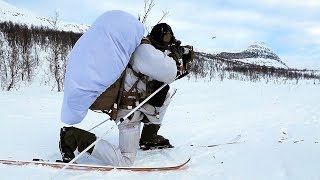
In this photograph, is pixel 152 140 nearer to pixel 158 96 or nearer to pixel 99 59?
pixel 158 96

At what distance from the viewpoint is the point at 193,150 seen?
13.2 ft

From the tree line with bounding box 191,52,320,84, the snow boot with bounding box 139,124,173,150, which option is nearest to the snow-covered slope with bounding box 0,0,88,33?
the tree line with bounding box 191,52,320,84

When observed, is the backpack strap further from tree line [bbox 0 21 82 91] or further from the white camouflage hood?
tree line [bbox 0 21 82 91]

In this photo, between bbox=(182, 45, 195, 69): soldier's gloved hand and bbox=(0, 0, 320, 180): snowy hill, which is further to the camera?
bbox=(182, 45, 195, 69): soldier's gloved hand

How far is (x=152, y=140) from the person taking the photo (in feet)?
13.8

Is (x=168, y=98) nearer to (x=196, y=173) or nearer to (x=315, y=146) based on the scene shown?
(x=196, y=173)

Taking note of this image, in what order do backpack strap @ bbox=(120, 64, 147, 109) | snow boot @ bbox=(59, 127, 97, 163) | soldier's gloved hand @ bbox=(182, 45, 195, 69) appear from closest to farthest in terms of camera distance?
snow boot @ bbox=(59, 127, 97, 163) < backpack strap @ bbox=(120, 64, 147, 109) < soldier's gloved hand @ bbox=(182, 45, 195, 69)

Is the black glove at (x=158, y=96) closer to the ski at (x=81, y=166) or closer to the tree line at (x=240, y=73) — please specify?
the ski at (x=81, y=166)

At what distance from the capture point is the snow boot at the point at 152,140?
4.20 metres

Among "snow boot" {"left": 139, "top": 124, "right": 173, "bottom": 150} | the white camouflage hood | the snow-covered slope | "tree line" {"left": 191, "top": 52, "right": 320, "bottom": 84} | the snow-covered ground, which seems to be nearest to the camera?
the snow-covered ground

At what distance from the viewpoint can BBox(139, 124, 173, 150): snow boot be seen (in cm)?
420

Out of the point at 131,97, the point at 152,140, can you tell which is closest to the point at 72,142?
the point at 131,97

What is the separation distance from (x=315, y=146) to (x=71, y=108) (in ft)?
8.35

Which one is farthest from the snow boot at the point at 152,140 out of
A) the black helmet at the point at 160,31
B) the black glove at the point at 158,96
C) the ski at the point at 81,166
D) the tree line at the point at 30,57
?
the tree line at the point at 30,57
